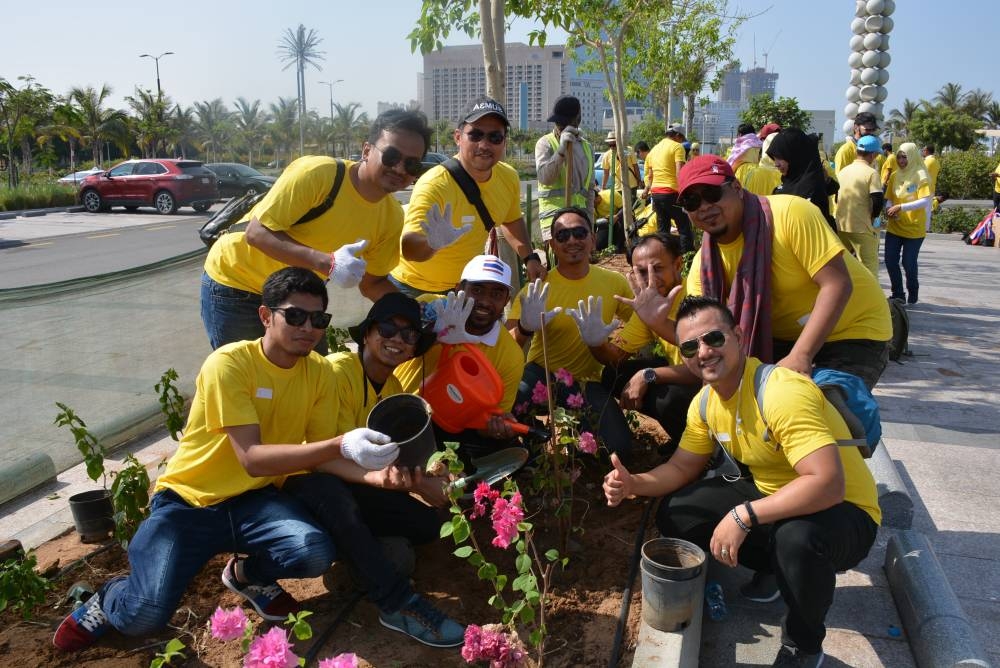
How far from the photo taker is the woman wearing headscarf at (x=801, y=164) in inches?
207

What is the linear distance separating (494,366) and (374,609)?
1.14m

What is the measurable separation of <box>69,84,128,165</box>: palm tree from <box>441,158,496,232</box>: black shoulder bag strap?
38.5 meters

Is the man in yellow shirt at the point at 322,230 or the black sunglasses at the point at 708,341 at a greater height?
the man in yellow shirt at the point at 322,230

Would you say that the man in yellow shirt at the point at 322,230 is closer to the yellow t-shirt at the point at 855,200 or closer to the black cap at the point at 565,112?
the black cap at the point at 565,112

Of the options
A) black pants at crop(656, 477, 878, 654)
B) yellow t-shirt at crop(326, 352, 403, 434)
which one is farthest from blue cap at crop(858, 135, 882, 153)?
yellow t-shirt at crop(326, 352, 403, 434)

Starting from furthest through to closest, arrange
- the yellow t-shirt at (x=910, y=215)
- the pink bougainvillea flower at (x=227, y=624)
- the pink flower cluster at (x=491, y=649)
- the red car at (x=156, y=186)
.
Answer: the red car at (x=156, y=186) → the yellow t-shirt at (x=910, y=215) → the pink flower cluster at (x=491, y=649) → the pink bougainvillea flower at (x=227, y=624)

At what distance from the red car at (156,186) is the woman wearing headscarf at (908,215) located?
17.7 meters

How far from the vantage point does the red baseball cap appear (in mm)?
2852

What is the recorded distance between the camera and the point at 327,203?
306 cm

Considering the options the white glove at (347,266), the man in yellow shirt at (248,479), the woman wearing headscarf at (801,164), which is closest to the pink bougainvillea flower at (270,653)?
the man in yellow shirt at (248,479)

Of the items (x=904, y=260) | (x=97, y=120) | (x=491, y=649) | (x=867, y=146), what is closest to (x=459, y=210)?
(x=491, y=649)

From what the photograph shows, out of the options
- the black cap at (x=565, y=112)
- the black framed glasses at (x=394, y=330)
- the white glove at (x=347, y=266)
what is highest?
the black cap at (x=565, y=112)

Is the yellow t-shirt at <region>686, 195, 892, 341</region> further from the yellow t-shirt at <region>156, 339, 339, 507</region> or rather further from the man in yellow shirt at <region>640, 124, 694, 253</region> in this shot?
the man in yellow shirt at <region>640, 124, 694, 253</region>

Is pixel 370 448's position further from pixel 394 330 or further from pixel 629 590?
pixel 629 590
